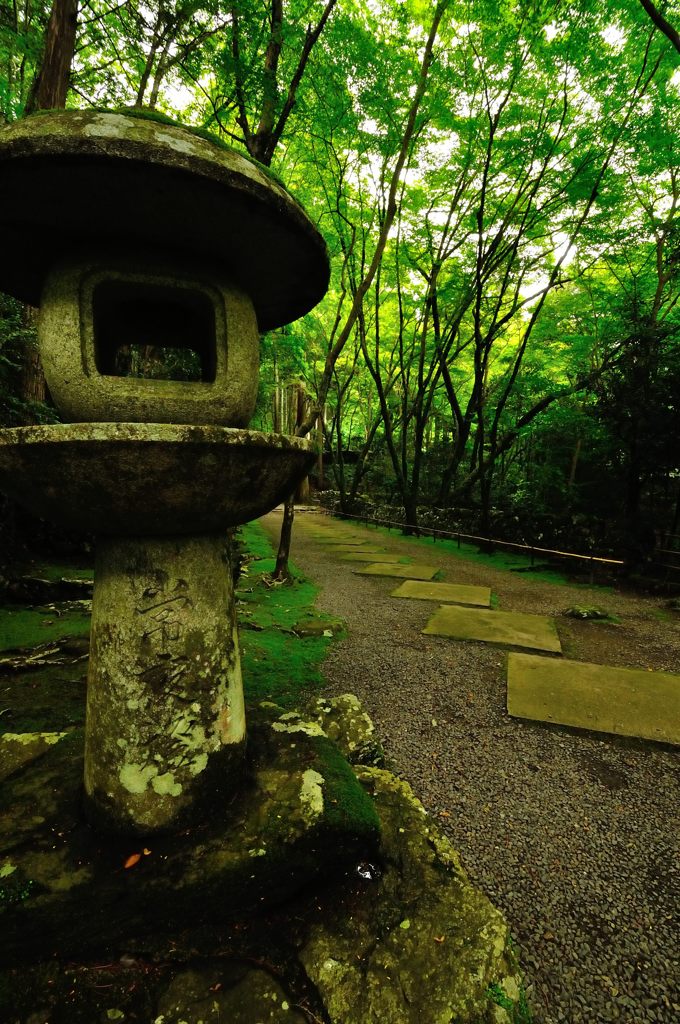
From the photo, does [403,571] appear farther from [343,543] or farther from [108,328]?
[108,328]

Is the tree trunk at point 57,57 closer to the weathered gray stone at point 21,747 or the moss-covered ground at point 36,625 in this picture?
the moss-covered ground at point 36,625

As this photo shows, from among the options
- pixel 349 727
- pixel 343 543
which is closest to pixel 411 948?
pixel 349 727

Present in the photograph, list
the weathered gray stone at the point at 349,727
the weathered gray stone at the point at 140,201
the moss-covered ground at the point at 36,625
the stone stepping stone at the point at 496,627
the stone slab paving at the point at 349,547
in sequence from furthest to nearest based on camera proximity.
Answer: the stone slab paving at the point at 349,547 < the stone stepping stone at the point at 496,627 < the moss-covered ground at the point at 36,625 < the weathered gray stone at the point at 349,727 < the weathered gray stone at the point at 140,201

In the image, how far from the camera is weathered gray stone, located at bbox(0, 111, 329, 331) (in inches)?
43.3

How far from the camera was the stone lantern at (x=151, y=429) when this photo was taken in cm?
115

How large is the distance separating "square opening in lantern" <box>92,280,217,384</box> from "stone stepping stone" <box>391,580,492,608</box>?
454 cm

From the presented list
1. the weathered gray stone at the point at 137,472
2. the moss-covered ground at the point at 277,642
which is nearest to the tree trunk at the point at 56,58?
the weathered gray stone at the point at 137,472

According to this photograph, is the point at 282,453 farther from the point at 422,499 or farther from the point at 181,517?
the point at 422,499

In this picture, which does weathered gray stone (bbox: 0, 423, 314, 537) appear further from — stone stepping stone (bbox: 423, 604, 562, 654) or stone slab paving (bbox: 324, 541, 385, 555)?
stone slab paving (bbox: 324, 541, 385, 555)

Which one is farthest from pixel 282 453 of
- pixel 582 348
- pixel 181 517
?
pixel 582 348

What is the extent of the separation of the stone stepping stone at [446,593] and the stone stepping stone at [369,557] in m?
1.62

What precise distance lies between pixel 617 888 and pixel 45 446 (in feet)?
8.47

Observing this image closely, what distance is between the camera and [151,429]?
113 cm

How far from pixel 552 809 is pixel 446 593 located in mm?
3787
